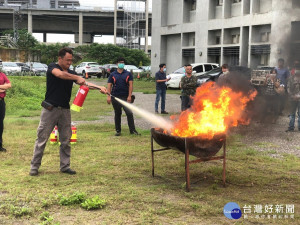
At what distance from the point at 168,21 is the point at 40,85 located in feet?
51.8

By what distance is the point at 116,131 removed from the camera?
36.2ft

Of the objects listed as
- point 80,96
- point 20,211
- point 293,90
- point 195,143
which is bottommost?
point 20,211

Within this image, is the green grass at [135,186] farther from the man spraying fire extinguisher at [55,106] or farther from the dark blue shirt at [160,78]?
the dark blue shirt at [160,78]

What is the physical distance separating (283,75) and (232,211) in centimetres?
304

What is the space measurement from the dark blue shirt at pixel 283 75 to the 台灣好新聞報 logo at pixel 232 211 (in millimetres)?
2560

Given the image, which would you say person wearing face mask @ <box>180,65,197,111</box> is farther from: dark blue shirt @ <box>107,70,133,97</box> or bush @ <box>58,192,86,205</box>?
bush @ <box>58,192,86,205</box>

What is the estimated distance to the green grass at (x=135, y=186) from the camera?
5.13 m

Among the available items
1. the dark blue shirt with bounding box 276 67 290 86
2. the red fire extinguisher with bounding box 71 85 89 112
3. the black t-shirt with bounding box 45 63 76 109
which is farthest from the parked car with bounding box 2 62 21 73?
the dark blue shirt with bounding box 276 67 290 86

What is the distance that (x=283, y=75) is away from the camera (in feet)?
23.5

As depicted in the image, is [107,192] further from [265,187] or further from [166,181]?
[265,187]

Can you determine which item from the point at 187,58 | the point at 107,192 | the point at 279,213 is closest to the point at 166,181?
the point at 107,192

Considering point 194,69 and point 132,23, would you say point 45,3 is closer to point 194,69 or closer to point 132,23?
point 132,23

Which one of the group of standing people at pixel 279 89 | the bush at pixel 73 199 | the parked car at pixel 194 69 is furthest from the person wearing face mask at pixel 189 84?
the parked car at pixel 194 69

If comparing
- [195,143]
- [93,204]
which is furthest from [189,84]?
[93,204]
